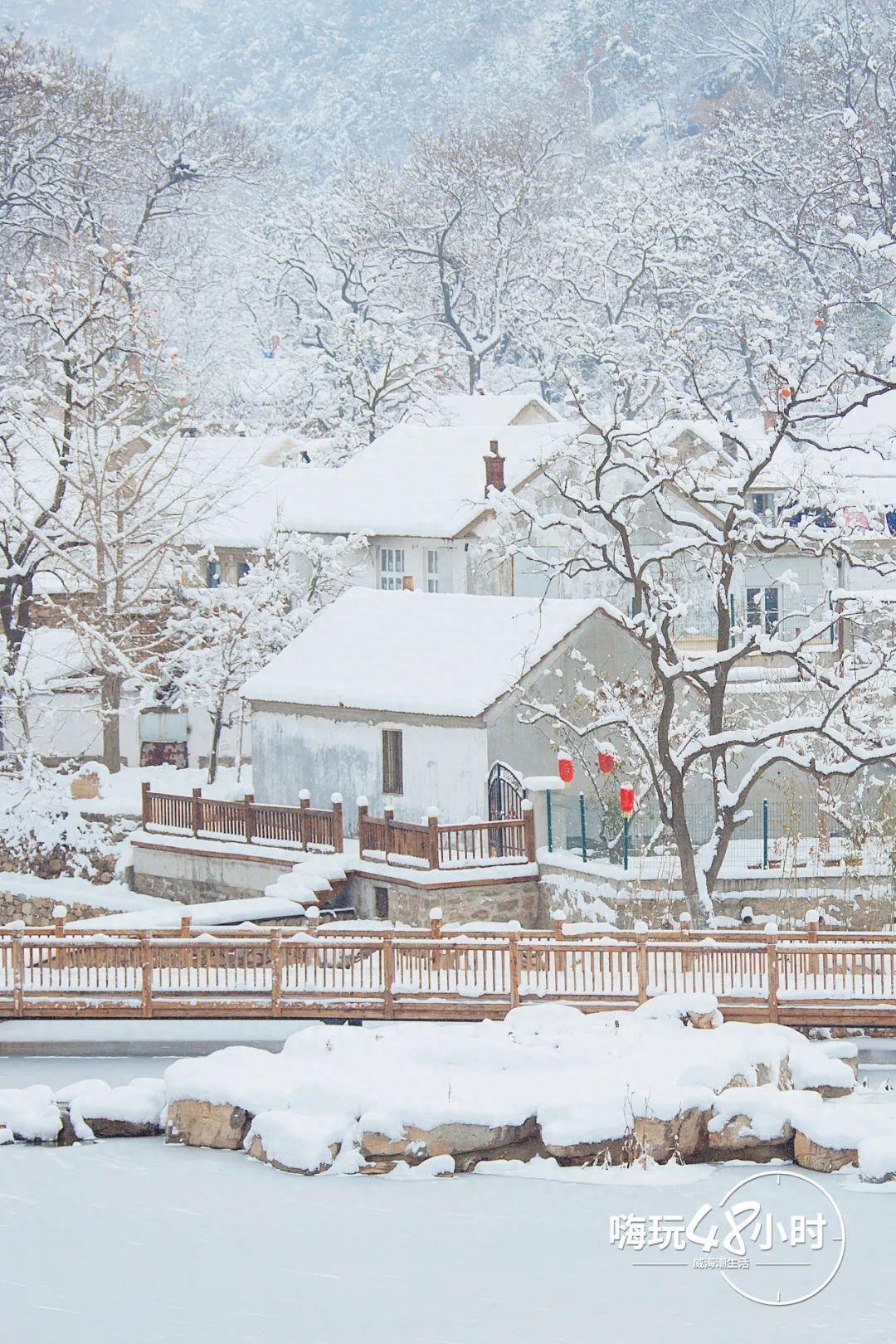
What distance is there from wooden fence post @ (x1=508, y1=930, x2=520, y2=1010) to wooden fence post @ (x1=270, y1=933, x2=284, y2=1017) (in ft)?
10.6

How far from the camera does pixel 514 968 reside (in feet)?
95.1

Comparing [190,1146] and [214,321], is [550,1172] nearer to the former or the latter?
[190,1146]

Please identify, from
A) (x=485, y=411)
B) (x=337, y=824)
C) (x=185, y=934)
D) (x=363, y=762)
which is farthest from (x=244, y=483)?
(x=185, y=934)

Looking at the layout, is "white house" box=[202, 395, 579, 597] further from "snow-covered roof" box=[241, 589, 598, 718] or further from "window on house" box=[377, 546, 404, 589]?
"snow-covered roof" box=[241, 589, 598, 718]

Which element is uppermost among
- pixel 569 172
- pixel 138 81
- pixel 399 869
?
pixel 138 81

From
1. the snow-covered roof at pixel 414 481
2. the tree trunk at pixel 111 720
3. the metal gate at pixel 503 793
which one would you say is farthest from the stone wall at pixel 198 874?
the snow-covered roof at pixel 414 481

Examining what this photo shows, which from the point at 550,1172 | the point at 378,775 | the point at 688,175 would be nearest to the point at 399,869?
the point at 378,775

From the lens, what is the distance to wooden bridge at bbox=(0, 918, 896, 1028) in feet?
93.9

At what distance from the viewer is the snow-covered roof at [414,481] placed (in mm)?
49031

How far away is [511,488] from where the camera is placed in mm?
48750

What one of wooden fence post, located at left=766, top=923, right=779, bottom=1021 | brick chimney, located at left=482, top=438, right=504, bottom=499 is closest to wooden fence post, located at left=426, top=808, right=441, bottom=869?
wooden fence post, located at left=766, top=923, right=779, bottom=1021

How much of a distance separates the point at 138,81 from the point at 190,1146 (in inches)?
5953

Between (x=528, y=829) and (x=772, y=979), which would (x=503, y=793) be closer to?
(x=528, y=829)

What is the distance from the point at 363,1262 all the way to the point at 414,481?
102 feet
